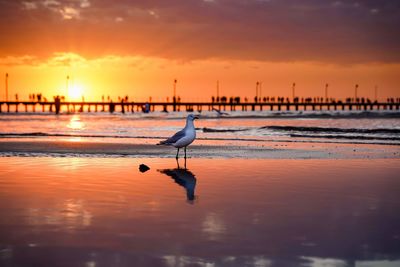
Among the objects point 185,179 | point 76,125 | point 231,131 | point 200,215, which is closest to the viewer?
point 200,215

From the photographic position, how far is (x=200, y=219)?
6.51 metres

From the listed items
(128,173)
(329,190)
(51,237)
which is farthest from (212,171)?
(51,237)

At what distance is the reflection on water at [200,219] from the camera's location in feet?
16.5

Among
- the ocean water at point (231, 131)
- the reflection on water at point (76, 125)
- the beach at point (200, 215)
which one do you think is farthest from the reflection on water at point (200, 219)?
the reflection on water at point (76, 125)

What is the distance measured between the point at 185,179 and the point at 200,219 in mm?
3871

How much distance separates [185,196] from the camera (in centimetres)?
824

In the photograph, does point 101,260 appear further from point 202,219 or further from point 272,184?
point 272,184

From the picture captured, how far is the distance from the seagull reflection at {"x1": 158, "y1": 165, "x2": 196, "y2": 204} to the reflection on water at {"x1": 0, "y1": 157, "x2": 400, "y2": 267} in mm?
36

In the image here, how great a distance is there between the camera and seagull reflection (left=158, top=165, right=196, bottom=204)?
8514 mm

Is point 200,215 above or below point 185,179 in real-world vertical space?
above

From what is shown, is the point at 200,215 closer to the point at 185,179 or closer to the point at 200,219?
the point at 200,219

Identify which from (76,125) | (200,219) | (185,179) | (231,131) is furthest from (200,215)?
(76,125)

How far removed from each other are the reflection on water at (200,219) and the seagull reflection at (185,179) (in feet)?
0.12

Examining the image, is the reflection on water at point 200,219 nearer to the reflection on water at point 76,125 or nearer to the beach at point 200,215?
the beach at point 200,215
